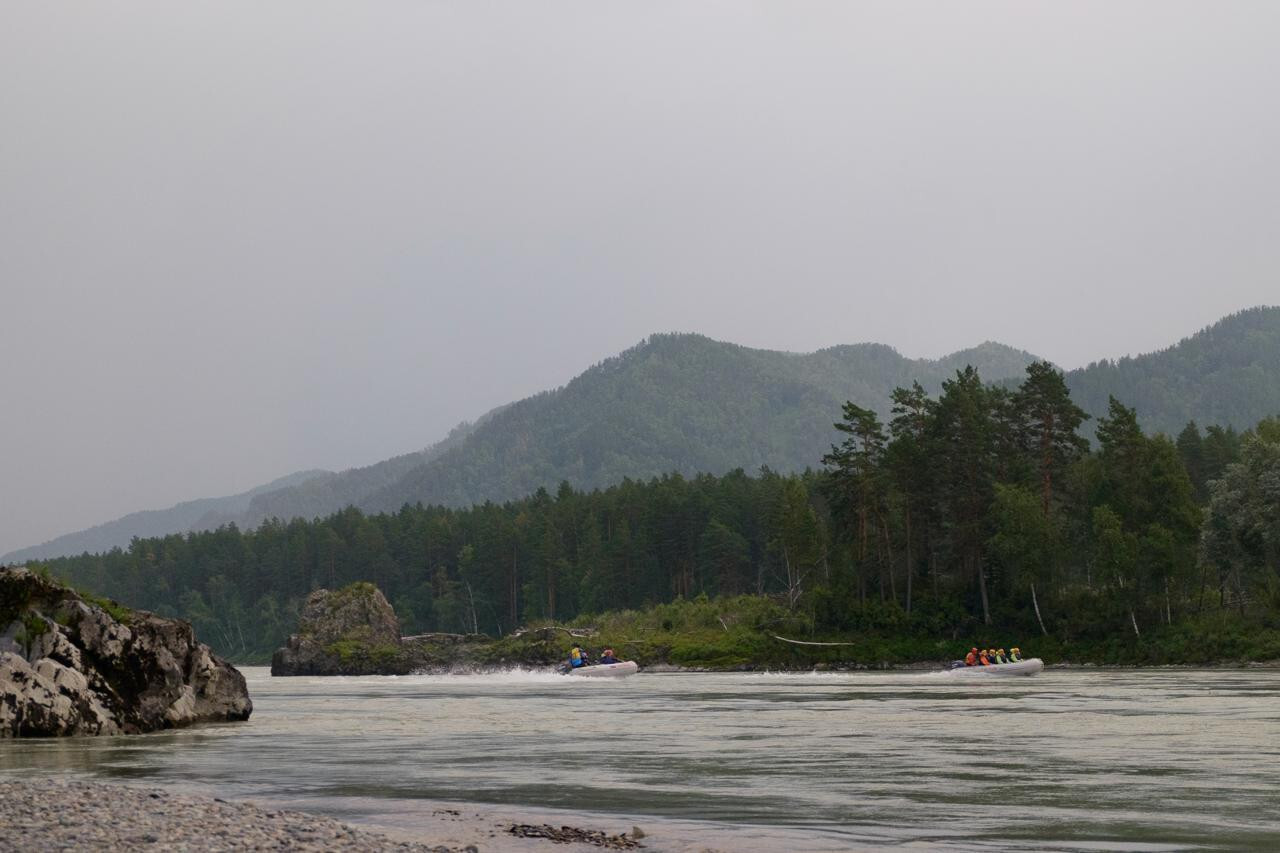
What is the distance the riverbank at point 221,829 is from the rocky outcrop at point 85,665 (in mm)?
15622

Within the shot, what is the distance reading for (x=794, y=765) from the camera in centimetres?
2872

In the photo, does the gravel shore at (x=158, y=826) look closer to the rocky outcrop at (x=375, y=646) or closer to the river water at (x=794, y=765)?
the river water at (x=794, y=765)

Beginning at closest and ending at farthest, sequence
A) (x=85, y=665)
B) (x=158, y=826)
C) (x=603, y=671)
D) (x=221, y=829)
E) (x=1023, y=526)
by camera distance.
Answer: (x=221, y=829)
(x=158, y=826)
(x=85, y=665)
(x=603, y=671)
(x=1023, y=526)

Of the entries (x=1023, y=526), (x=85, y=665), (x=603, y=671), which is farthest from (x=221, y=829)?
(x=1023, y=526)

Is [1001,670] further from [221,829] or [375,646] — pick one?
[221,829]

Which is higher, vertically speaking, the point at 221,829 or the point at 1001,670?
the point at 221,829

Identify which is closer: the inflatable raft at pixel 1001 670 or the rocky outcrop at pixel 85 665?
the rocky outcrop at pixel 85 665

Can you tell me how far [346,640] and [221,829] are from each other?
111307mm

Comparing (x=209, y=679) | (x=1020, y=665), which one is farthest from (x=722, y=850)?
(x=1020, y=665)

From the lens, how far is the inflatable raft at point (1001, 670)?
79.3m

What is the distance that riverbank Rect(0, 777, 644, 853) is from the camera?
16.8 metres

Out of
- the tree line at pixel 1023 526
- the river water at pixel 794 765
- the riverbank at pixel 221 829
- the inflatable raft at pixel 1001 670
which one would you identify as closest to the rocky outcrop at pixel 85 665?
the river water at pixel 794 765

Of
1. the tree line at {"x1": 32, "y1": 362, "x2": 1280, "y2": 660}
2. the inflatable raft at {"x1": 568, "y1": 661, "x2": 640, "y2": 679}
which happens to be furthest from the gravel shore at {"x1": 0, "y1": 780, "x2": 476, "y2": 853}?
the tree line at {"x1": 32, "y1": 362, "x2": 1280, "y2": 660}

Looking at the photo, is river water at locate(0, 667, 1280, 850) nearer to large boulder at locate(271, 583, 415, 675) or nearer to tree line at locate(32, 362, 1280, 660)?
tree line at locate(32, 362, 1280, 660)
